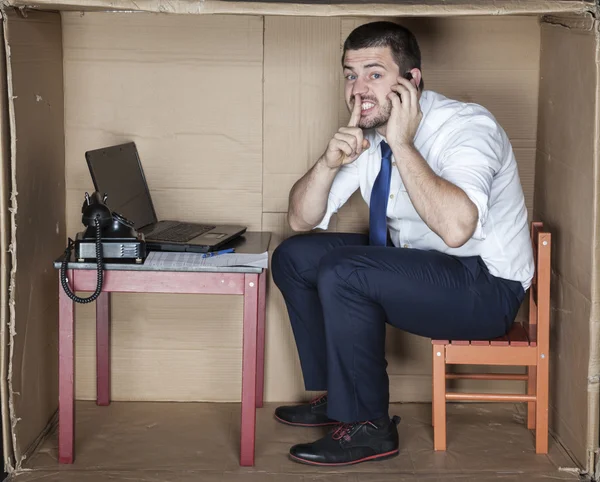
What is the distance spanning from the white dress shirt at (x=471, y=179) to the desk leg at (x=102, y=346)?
31.1 inches

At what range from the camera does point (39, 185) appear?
263cm

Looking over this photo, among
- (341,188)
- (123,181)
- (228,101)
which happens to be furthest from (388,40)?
(123,181)

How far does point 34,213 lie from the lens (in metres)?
2.59

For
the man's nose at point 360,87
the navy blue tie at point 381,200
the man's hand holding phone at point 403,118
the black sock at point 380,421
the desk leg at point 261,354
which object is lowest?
the black sock at point 380,421

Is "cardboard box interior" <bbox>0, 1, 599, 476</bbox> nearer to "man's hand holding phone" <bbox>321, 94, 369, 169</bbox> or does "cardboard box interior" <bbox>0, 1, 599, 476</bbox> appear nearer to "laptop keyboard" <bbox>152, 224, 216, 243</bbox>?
"laptop keyboard" <bbox>152, 224, 216, 243</bbox>

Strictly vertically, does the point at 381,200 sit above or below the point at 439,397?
above

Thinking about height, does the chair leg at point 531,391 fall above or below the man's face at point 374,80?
below

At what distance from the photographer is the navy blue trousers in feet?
7.88

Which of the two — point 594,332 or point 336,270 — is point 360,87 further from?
point 594,332

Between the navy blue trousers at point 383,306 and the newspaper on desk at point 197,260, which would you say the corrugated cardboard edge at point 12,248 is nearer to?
the newspaper on desk at point 197,260

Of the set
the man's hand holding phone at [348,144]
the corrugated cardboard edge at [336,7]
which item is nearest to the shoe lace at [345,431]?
the man's hand holding phone at [348,144]

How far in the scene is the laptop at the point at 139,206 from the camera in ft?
8.32

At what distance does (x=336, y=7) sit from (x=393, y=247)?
683mm

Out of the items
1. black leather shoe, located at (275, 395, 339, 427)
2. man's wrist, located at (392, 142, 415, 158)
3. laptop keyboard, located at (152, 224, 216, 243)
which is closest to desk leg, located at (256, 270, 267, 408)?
black leather shoe, located at (275, 395, 339, 427)
